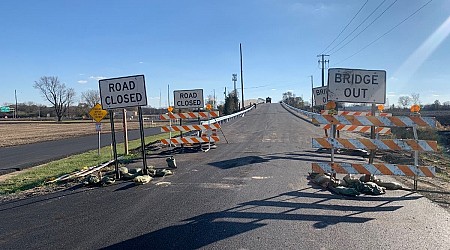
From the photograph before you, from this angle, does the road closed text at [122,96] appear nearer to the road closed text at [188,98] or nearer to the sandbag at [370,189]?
the sandbag at [370,189]

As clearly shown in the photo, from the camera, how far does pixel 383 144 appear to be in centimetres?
778

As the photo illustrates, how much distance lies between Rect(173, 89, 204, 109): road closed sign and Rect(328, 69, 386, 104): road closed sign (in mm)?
9668

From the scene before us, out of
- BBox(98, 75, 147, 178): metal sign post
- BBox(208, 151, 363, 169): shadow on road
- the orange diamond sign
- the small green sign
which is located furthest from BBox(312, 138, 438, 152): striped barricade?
the small green sign

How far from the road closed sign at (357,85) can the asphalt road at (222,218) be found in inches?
88.2

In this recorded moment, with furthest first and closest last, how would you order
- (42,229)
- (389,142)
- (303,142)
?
(303,142) → (389,142) → (42,229)

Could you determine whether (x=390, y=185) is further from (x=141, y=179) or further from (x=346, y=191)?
(x=141, y=179)

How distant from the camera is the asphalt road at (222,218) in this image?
4.79m

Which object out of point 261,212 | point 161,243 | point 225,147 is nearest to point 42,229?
point 161,243

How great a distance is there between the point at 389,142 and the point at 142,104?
6274mm

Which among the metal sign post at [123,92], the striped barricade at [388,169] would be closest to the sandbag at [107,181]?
the metal sign post at [123,92]

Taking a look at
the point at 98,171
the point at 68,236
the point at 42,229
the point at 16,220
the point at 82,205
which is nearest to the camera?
the point at 68,236

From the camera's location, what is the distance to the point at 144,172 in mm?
9461

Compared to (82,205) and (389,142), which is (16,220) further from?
(389,142)

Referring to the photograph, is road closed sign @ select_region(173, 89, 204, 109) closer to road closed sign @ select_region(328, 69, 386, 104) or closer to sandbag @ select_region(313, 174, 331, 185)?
road closed sign @ select_region(328, 69, 386, 104)
